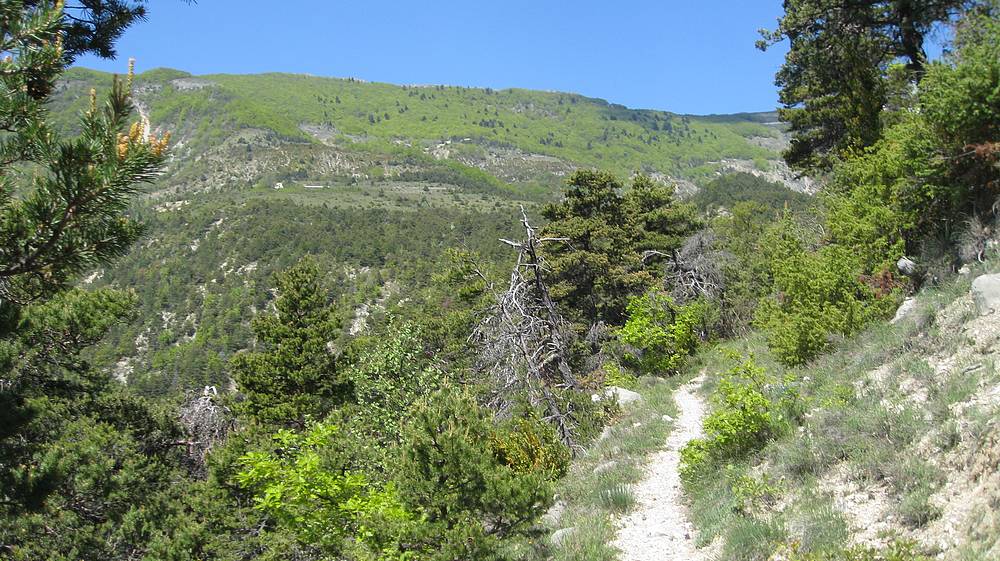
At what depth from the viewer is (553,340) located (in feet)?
39.7

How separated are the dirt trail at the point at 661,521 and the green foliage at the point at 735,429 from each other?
459 millimetres

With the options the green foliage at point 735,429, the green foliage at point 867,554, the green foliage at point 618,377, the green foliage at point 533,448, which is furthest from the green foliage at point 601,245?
the green foliage at point 867,554

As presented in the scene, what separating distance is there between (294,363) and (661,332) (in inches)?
453

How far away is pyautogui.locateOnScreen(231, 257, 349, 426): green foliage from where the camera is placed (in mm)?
18453

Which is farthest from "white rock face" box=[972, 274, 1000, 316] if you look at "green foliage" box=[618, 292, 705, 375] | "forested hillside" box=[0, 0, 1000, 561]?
"green foliage" box=[618, 292, 705, 375]

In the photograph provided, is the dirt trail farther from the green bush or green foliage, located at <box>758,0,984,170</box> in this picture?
green foliage, located at <box>758,0,984,170</box>

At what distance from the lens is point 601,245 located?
2238 centimetres

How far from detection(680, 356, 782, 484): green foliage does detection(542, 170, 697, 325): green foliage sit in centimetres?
1265

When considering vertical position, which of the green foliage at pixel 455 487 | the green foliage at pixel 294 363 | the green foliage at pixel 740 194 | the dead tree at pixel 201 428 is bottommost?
the dead tree at pixel 201 428

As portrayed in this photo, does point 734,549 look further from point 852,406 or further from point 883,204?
point 883,204

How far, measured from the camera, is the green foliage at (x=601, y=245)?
2106 cm

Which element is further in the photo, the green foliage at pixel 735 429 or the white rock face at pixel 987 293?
the green foliage at pixel 735 429

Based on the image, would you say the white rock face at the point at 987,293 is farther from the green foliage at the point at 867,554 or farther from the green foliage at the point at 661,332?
the green foliage at the point at 661,332

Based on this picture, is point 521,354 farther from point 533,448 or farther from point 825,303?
point 825,303
